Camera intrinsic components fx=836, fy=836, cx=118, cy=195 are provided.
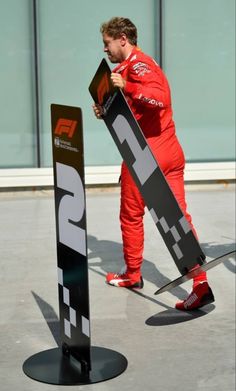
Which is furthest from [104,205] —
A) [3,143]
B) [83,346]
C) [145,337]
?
[83,346]

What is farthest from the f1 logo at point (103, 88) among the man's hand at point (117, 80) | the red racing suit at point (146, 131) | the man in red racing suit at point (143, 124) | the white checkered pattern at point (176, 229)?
the white checkered pattern at point (176, 229)

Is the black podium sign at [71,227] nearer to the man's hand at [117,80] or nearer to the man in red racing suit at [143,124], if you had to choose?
the man's hand at [117,80]

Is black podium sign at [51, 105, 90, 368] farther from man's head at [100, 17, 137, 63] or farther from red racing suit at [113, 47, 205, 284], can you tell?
man's head at [100, 17, 137, 63]

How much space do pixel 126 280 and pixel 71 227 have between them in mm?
1808

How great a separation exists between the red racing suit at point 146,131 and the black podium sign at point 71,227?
1158mm

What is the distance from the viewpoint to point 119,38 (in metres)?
5.30

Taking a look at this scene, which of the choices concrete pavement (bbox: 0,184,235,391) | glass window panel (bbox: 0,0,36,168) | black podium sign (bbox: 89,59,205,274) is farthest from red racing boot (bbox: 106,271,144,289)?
glass window panel (bbox: 0,0,36,168)

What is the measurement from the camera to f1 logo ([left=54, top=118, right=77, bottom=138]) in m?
3.80

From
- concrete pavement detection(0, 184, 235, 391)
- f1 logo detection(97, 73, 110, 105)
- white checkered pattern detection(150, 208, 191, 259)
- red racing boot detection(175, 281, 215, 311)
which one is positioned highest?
f1 logo detection(97, 73, 110, 105)

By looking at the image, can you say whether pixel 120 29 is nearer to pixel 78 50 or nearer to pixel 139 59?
pixel 139 59

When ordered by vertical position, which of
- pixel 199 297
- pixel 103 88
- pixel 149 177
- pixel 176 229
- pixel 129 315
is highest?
pixel 103 88

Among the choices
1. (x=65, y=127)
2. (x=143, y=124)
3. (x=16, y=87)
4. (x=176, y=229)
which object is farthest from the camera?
(x=16, y=87)

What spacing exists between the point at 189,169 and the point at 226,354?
569 cm

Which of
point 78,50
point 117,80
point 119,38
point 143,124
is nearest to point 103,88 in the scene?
point 117,80
